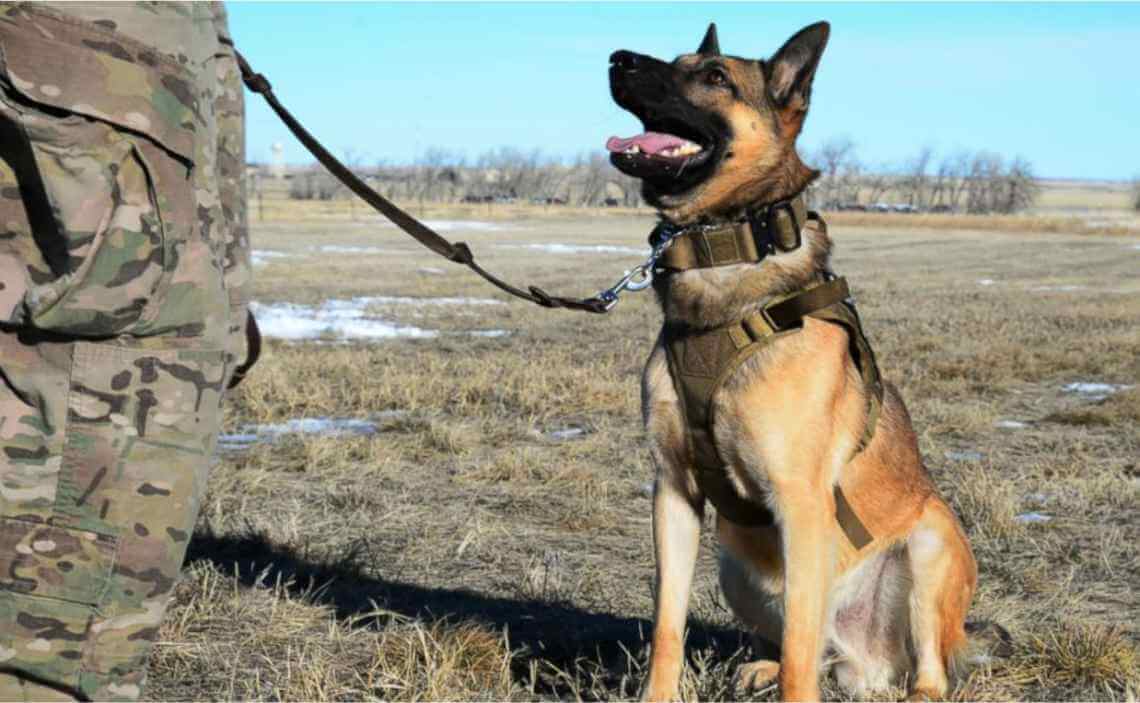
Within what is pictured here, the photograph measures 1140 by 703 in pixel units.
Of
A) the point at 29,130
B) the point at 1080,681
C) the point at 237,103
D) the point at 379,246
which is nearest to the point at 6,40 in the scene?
the point at 29,130

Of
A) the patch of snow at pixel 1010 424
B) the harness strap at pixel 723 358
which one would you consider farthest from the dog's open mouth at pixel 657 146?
the patch of snow at pixel 1010 424

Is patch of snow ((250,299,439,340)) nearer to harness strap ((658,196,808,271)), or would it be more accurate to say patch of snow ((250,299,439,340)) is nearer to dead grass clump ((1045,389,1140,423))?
dead grass clump ((1045,389,1140,423))

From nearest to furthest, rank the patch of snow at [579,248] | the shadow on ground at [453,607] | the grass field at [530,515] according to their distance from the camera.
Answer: the grass field at [530,515] < the shadow on ground at [453,607] < the patch of snow at [579,248]

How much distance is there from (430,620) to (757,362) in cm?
175

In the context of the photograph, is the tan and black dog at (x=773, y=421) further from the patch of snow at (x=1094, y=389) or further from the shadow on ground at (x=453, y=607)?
the patch of snow at (x=1094, y=389)

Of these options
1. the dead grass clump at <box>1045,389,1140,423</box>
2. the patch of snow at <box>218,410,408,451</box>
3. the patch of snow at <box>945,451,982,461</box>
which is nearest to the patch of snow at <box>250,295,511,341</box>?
the patch of snow at <box>218,410,408,451</box>

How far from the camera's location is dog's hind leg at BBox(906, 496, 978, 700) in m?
3.75

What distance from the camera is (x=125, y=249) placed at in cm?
261

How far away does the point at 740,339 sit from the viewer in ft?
11.4

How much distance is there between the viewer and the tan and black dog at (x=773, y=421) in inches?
134

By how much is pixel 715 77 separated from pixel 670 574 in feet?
4.86

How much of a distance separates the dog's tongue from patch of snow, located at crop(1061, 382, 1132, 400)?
7077mm

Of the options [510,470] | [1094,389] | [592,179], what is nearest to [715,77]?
[510,470]

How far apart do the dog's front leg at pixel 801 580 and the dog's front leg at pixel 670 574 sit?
0.30 m
